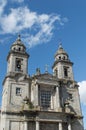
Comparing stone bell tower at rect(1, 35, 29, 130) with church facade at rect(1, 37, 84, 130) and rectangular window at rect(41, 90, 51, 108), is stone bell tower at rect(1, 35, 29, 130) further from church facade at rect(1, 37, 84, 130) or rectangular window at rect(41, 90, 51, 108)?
rectangular window at rect(41, 90, 51, 108)

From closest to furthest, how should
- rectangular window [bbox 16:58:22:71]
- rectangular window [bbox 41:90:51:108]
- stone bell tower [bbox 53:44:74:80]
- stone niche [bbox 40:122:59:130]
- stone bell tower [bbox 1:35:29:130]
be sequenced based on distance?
stone bell tower [bbox 1:35:29:130] < stone niche [bbox 40:122:59:130] < rectangular window [bbox 41:90:51:108] < rectangular window [bbox 16:58:22:71] < stone bell tower [bbox 53:44:74:80]

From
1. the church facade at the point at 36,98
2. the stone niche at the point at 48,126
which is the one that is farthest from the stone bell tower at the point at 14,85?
the stone niche at the point at 48,126

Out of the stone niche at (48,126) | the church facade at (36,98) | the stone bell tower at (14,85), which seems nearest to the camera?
the stone bell tower at (14,85)

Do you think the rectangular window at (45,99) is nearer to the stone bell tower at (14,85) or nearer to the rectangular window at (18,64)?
the stone bell tower at (14,85)

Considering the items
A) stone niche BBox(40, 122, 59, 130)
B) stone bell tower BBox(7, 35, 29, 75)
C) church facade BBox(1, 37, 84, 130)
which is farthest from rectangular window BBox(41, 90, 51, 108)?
stone bell tower BBox(7, 35, 29, 75)

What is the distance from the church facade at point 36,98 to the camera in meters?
28.5

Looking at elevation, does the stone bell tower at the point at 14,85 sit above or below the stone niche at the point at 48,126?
above

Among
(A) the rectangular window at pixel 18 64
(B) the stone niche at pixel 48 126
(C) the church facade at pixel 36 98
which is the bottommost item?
(B) the stone niche at pixel 48 126

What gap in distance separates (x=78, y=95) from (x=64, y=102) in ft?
9.57

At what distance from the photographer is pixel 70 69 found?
36031 mm

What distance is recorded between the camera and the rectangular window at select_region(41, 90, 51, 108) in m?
31.1

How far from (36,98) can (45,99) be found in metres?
1.84

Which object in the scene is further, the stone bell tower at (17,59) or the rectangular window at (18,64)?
the rectangular window at (18,64)

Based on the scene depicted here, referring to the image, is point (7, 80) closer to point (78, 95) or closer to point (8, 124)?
point (8, 124)
